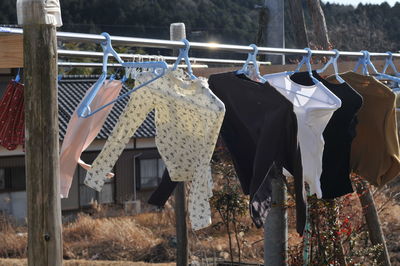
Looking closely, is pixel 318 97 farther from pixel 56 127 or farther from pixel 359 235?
pixel 359 235

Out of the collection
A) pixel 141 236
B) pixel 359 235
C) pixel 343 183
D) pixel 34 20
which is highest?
pixel 34 20

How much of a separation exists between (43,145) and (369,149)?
1.98 meters

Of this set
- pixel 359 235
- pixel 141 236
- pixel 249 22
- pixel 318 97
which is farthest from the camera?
pixel 249 22

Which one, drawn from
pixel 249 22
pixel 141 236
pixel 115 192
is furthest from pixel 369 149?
pixel 249 22

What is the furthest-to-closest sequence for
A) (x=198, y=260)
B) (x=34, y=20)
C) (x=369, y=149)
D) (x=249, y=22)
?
(x=249, y=22)
(x=198, y=260)
(x=369, y=149)
(x=34, y=20)

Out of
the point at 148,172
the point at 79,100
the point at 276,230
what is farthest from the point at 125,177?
the point at 276,230

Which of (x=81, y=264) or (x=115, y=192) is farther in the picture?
(x=115, y=192)

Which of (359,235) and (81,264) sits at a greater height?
(359,235)

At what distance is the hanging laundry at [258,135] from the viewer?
354cm

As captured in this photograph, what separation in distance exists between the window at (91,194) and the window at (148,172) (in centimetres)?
76

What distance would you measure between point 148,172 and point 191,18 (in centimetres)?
1665

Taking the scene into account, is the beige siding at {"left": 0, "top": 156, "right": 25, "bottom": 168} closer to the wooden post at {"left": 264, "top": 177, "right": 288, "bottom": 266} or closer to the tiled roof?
the tiled roof

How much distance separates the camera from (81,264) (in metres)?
9.10

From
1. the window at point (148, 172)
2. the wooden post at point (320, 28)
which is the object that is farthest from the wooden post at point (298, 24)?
the window at point (148, 172)
